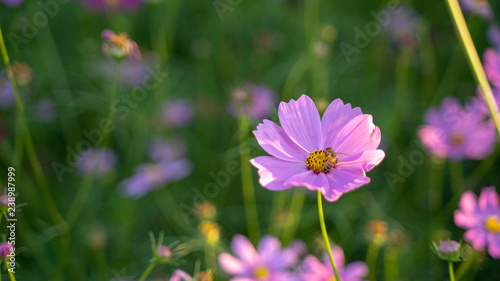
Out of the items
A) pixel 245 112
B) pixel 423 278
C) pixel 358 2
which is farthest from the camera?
pixel 358 2

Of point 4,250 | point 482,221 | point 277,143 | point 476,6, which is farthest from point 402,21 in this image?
point 4,250

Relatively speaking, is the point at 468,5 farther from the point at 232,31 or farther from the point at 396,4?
the point at 232,31

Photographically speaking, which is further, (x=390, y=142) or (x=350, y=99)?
(x=350, y=99)

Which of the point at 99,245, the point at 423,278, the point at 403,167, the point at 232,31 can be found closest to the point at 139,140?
the point at 99,245

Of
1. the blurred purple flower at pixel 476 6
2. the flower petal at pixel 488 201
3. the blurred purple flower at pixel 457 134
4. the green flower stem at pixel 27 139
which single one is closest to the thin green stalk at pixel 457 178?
the blurred purple flower at pixel 457 134

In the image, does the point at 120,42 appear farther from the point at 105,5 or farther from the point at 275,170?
the point at 105,5
